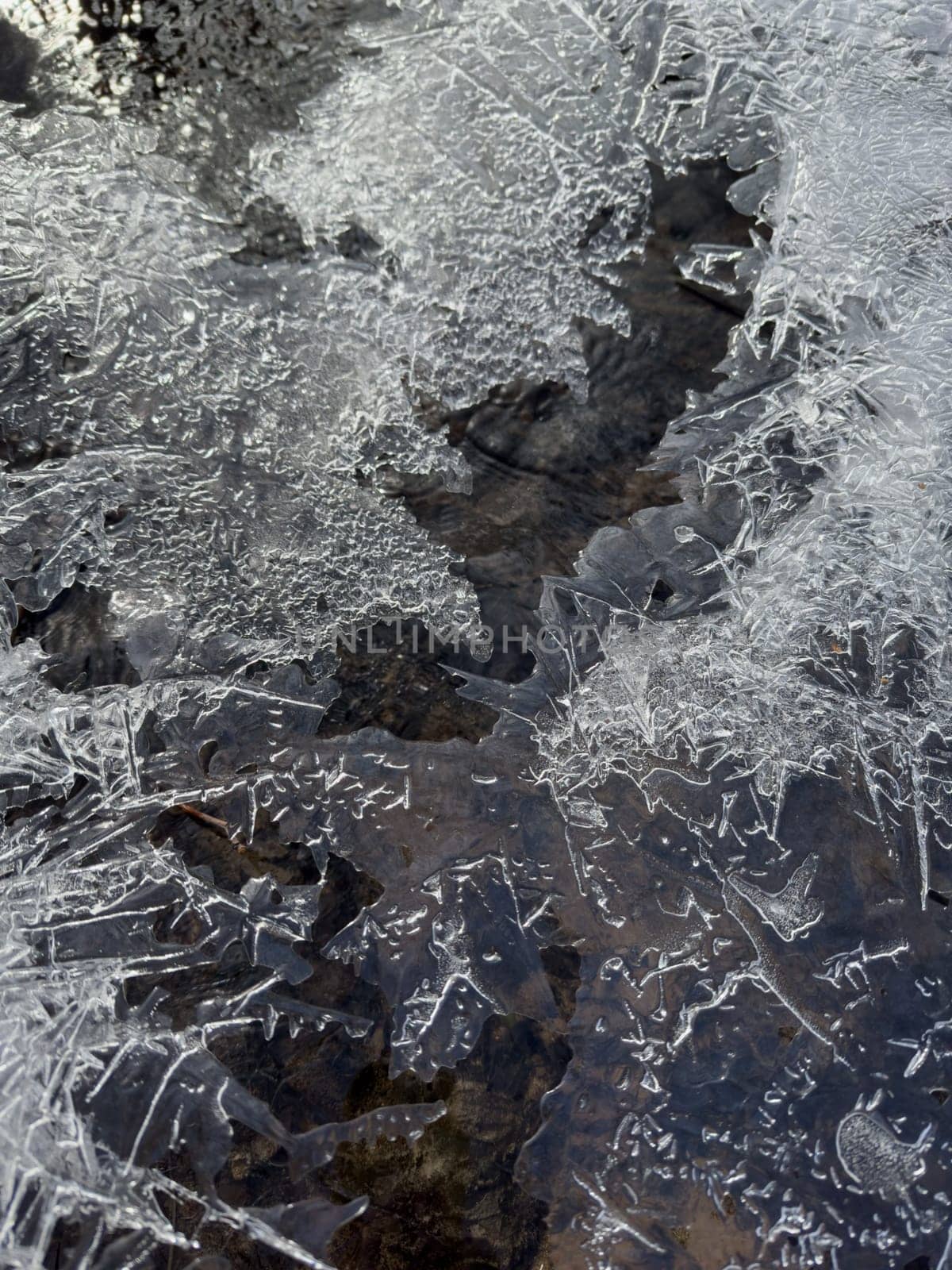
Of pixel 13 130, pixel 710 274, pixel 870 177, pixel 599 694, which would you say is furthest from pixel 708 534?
pixel 13 130

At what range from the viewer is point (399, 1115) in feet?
3.85

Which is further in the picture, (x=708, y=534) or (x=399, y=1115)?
(x=708, y=534)

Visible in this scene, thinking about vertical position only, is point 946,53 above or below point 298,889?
above

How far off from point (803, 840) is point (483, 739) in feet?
1.54

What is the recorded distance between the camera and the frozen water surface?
1.16 metres

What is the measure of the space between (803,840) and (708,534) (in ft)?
1.48

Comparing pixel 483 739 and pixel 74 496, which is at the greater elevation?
pixel 74 496

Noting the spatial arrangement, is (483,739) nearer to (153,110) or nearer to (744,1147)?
(744,1147)

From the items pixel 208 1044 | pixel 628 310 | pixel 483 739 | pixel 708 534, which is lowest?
pixel 208 1044

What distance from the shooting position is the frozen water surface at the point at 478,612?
3.82 feet

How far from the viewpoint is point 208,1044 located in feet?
3.80

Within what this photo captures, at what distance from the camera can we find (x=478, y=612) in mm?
1325

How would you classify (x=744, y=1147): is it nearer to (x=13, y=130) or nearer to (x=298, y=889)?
(x=298, y=889)

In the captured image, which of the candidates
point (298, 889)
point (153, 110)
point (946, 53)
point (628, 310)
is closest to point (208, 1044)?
point (298, 889)
